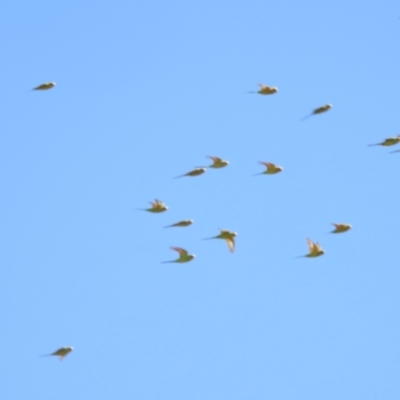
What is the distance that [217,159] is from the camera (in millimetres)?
58031

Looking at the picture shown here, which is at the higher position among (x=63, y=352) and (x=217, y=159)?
(x=217, y=159)

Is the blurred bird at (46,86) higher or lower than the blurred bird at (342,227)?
higher

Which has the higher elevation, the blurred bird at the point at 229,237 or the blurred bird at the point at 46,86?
the blurred bird at the point at 46,86

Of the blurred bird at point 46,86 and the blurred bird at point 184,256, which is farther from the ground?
the blurred bird at point 46,86

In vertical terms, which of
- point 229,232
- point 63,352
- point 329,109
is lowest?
point 63,352

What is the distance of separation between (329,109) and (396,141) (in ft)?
9.82

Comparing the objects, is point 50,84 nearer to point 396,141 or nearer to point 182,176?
point 182,176

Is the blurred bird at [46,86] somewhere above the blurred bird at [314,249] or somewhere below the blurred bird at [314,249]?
above

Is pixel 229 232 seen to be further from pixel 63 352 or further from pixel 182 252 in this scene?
pixel 63 352

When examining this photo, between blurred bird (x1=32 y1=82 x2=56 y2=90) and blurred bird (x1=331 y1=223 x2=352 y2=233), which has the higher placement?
blurred bird (x1=32 y1=82 x2=56 y2=90)

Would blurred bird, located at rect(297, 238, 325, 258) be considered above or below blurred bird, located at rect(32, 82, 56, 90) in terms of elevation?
below

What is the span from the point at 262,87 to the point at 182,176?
176 inches

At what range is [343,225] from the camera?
57.1m

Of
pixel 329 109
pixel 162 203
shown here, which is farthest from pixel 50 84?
pixel 329 109
